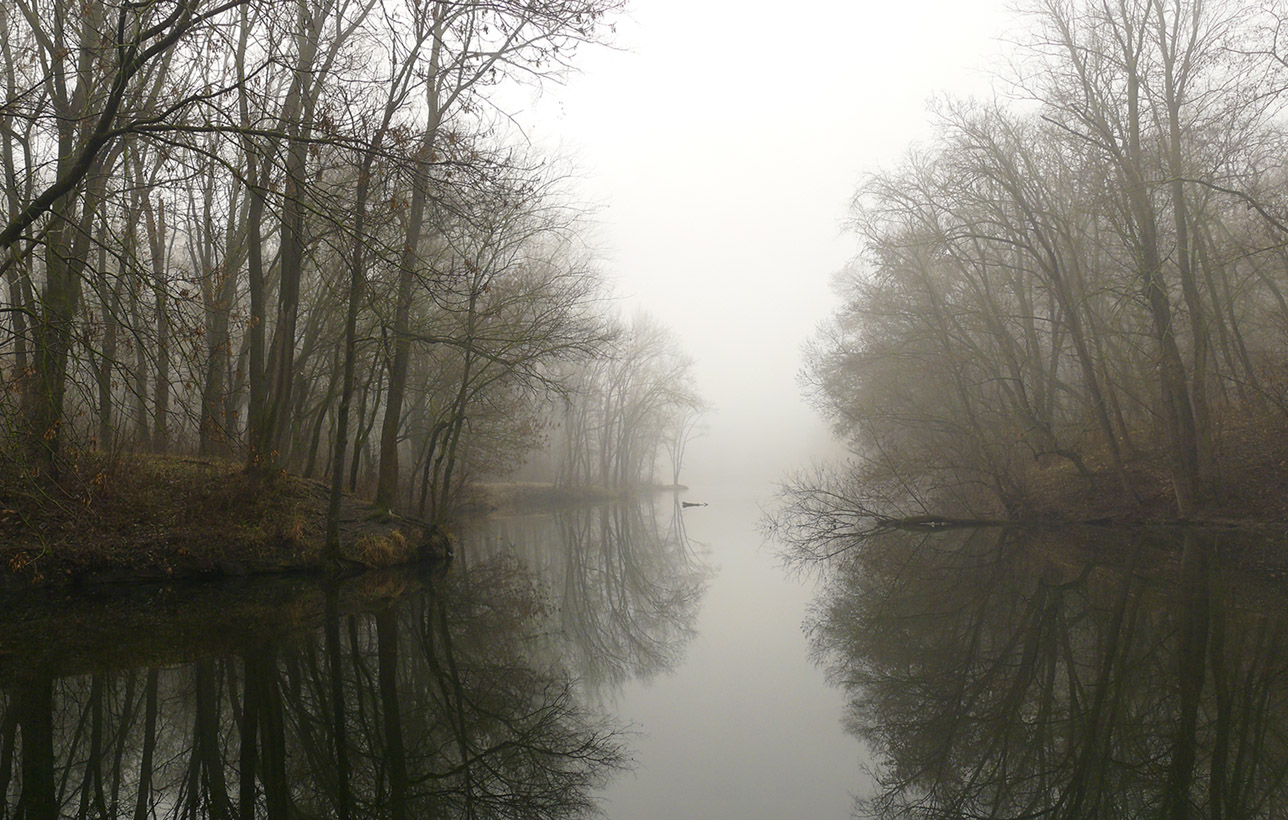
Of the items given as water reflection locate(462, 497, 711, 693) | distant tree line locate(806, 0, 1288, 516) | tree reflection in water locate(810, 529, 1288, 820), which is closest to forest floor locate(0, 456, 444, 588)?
water reflection locate(462, 497, 711, 693)

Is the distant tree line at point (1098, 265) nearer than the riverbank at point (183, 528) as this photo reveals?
No

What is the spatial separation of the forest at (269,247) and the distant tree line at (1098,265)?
7713 millimetres

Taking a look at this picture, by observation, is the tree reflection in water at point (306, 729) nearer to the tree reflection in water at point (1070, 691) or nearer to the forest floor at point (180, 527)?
the tree reflection in water at point (1070, 691)

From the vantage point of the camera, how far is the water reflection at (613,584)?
7.26 meters

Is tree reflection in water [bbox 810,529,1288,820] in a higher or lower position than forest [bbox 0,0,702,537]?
lower

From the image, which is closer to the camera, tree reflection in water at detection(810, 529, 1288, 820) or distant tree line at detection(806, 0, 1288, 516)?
tree reflection in water at detection(810, 529, 1288, 820)

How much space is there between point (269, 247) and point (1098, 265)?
22.9 metres

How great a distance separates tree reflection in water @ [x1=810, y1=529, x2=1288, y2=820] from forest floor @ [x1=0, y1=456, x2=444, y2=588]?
7.79m

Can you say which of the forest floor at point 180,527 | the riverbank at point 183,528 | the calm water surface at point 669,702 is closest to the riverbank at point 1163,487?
the calm water surface at point 669,702

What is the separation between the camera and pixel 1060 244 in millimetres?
18016

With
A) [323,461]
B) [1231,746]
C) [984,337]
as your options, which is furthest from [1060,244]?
[323,461]

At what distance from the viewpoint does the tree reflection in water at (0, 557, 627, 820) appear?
3756mm

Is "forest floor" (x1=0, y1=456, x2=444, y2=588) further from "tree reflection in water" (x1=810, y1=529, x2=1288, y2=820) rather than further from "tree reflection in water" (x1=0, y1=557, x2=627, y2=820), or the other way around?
"tree reflection in water" (x1=810, y1=529, x2=1288, y2=820)

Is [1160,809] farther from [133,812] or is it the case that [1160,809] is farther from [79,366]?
[79,366]
